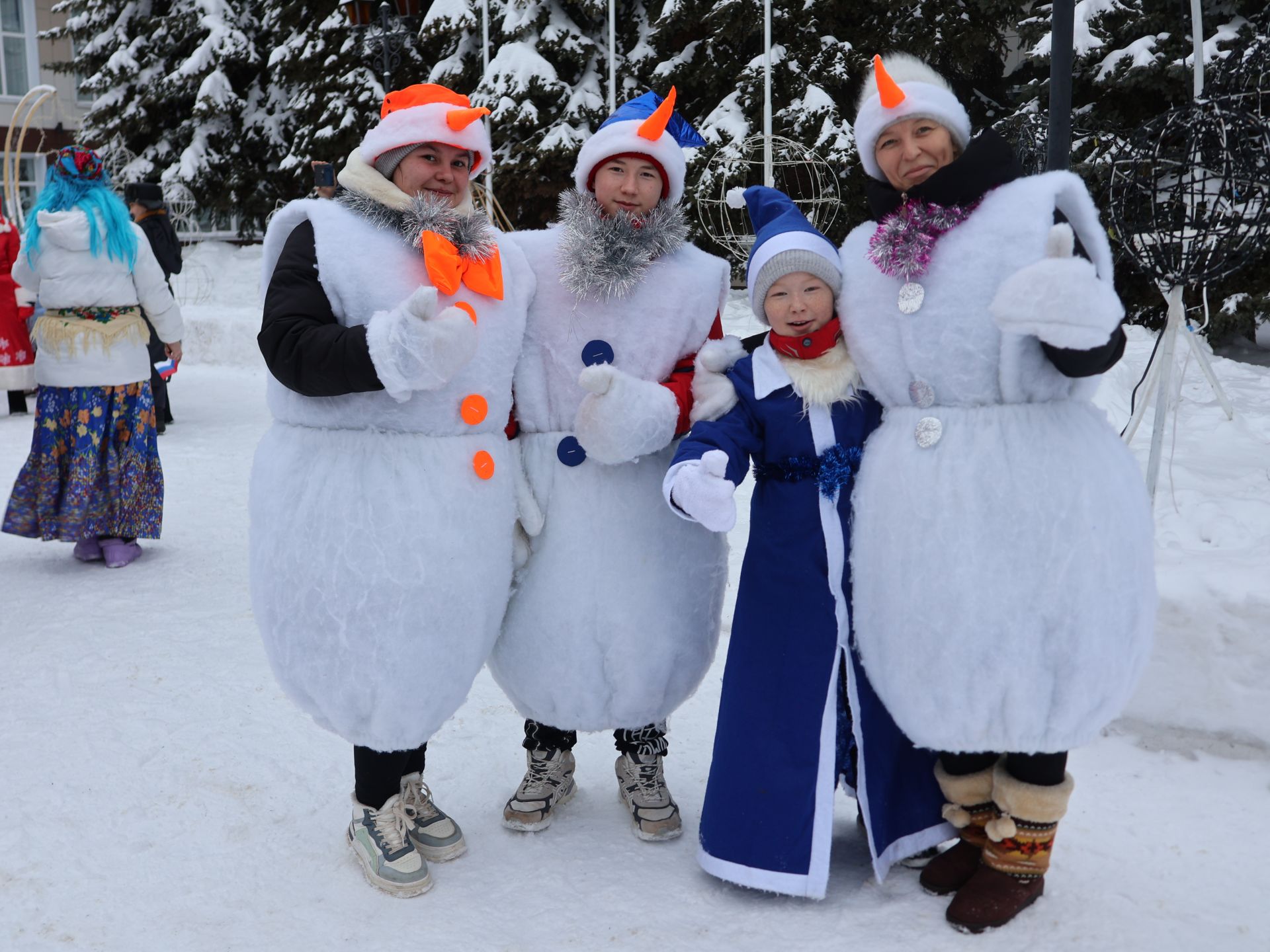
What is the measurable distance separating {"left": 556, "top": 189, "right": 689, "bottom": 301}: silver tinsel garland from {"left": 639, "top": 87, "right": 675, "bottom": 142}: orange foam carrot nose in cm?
18

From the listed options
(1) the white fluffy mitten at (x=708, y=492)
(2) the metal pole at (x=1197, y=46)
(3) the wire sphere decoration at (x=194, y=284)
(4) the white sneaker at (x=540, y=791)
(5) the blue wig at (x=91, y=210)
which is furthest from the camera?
(3) the wire sphere decoration at (x=194, y=284)

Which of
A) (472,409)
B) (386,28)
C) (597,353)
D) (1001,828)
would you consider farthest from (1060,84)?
(386,28)

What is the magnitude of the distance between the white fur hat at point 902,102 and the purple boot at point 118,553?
159 inches

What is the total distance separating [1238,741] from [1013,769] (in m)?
1.11

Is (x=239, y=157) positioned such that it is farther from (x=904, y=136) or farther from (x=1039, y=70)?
(x=904, y=136)

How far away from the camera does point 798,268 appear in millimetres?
2240

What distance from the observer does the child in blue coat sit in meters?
2.28

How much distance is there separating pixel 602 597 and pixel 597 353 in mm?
559

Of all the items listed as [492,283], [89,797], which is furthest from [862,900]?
A: [89,797]

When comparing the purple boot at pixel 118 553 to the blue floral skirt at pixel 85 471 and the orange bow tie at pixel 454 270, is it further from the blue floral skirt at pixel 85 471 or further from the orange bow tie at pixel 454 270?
the orange bow tie at pixel 454 270

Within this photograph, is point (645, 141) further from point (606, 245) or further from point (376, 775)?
point (376, 775)

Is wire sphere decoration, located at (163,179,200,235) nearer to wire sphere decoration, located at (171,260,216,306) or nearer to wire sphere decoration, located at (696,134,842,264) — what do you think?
wire sphere decoration, located at (171,260,216,306)

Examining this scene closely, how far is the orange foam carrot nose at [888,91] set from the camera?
216 centimetres

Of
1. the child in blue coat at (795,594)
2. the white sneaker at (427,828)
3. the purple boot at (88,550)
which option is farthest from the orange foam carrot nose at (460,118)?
the purple boot at (88,550)
